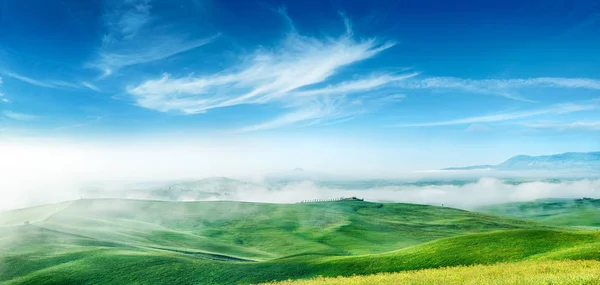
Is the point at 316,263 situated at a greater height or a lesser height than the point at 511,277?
lesser

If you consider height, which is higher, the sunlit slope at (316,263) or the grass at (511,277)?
the grass at (511,277)

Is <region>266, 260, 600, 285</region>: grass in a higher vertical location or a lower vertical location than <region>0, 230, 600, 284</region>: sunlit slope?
higher

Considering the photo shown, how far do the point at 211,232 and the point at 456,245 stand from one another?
140412mm

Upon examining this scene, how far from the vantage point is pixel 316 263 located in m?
62.4

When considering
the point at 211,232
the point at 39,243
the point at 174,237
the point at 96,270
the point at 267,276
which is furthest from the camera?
the point at 211,232

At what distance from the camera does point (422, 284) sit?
82.6 feet

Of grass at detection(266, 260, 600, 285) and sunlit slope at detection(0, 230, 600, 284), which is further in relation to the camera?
sunlit slope at detection(0, 230, 600, 284)

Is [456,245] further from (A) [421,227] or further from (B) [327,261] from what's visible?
(A) [421,227]

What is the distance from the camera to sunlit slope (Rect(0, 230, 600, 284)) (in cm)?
5456

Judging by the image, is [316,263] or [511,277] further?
[316,263]

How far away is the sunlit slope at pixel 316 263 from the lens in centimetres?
5456

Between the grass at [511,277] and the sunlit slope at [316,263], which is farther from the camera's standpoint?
the sunlit slope at [316,263]

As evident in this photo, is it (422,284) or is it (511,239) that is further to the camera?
(511,239)

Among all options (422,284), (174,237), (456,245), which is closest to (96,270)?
(456,245)
